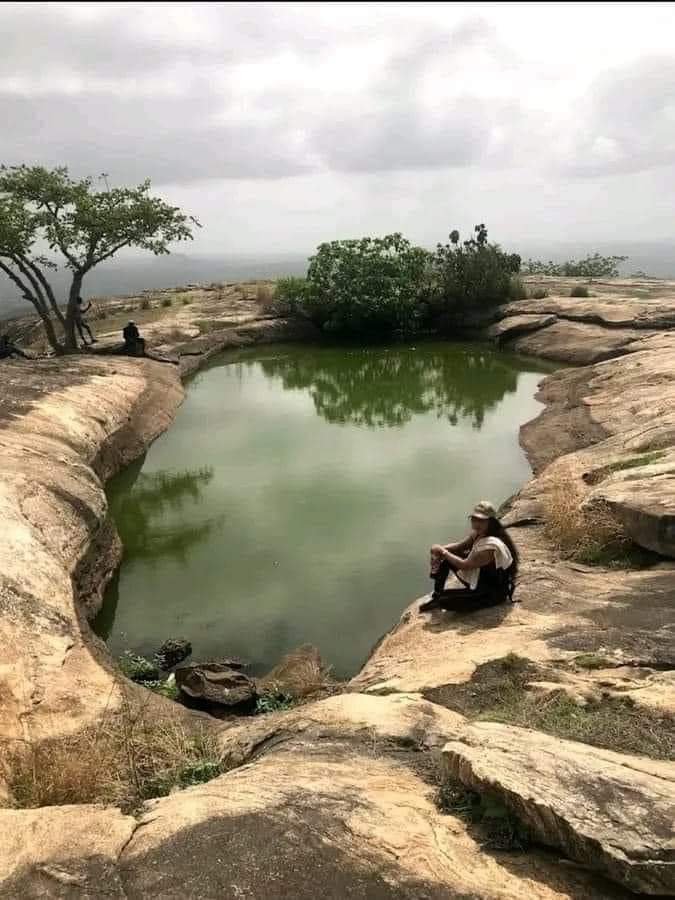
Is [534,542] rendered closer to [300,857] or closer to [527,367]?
[300,857]

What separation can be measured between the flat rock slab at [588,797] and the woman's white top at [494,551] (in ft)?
10.9

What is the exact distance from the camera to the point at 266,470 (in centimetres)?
1580

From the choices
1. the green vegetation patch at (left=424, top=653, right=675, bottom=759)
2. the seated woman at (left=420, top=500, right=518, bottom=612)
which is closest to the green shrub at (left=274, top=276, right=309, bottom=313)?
the seated woman at (left=420, top=500, right=518, bottom=612)

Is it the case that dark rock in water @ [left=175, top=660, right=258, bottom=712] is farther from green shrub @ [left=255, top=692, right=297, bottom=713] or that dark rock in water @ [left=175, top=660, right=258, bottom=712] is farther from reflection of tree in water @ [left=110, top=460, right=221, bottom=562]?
reflection of tree in water @ [left=110, top=460, right=221, bottom=562]

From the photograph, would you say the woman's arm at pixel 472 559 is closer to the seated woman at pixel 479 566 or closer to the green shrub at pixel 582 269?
the seated woman at pixel 479 566

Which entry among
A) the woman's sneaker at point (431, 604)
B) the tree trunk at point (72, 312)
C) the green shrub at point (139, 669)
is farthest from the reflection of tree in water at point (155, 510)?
the tree trunk at point (72, 312)

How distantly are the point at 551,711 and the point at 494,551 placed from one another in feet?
7.86

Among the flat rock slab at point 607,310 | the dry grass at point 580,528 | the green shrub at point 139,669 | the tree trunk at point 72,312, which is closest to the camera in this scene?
A: the green shrub at point 139,669

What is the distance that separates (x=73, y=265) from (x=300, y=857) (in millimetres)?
24336

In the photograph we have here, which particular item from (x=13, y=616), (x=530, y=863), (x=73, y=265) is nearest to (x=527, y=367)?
(x=73, y=265)

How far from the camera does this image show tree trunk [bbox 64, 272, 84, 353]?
24.3 m

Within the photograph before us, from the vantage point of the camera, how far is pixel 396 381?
25.4 m

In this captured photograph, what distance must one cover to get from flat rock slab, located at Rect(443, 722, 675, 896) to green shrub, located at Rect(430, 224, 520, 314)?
30.2 meters

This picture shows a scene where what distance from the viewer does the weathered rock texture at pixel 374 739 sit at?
3.37 meters
